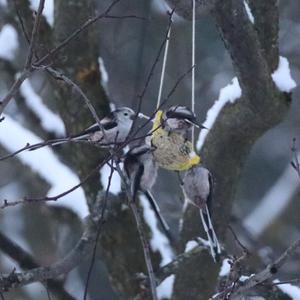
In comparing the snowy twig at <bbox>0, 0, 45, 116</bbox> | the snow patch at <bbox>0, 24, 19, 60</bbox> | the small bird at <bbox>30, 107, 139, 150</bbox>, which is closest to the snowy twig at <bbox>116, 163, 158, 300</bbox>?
the small bird at <bbox>30, 107, 139, 150</bbox>

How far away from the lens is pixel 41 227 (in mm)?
8750

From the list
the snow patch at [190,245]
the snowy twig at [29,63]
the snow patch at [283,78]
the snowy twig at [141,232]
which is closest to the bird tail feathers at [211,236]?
the snowy twig at [141,232]

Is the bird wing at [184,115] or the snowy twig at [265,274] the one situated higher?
the bird wing at [184,115]

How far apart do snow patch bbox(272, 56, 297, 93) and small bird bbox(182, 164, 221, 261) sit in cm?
93

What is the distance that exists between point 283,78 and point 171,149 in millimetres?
1001

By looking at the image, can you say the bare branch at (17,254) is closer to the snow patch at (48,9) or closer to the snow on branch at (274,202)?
the snow patch at (48,9)

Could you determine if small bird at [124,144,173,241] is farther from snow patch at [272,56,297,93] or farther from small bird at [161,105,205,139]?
snow patch at [272,56,297,93]

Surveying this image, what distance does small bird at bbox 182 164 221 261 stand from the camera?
295cm

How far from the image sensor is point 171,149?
118 inches

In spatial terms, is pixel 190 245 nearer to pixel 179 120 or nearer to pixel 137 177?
pixel 137 177

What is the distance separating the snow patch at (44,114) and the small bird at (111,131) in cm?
171

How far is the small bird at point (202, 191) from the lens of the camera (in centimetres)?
295

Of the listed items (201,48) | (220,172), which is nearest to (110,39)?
(201,48)

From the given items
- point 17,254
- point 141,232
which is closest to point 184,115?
point 141,232
